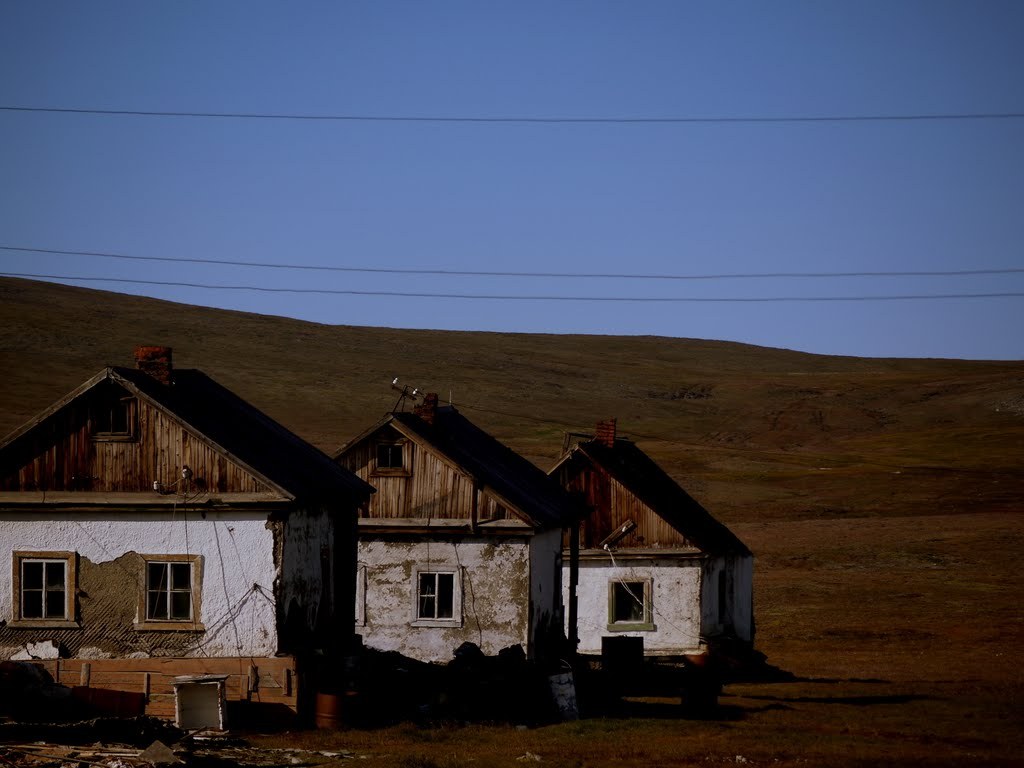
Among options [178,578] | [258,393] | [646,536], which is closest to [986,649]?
[646,536]

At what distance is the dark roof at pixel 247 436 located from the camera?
2231 cm

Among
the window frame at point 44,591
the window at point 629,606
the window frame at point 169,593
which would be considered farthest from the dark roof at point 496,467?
the window frame at point 44,591

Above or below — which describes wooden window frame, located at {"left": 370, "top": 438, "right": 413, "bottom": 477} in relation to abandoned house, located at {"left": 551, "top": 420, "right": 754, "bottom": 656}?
above

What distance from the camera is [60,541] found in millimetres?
22422

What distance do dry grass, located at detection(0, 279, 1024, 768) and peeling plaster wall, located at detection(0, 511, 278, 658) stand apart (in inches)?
82.5

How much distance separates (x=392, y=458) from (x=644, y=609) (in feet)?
28.1

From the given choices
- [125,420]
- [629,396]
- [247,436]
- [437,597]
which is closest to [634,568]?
[437,597]

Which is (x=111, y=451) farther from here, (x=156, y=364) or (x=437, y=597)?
(x=437, y=597)

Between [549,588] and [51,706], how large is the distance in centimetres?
1250

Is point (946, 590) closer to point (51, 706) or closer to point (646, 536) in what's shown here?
point (646, 536)

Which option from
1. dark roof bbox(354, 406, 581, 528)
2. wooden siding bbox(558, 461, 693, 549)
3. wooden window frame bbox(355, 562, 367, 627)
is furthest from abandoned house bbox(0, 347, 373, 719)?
wooden siding bbox(558, 461, 693, 549)

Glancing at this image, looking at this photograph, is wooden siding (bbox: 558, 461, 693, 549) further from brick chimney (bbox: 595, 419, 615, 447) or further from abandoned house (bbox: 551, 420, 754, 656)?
brick chimney (bbox: 595, 419, 615, 447)

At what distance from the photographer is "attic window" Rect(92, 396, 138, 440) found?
22.5 meters

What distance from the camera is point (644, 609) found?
34.5 metres
